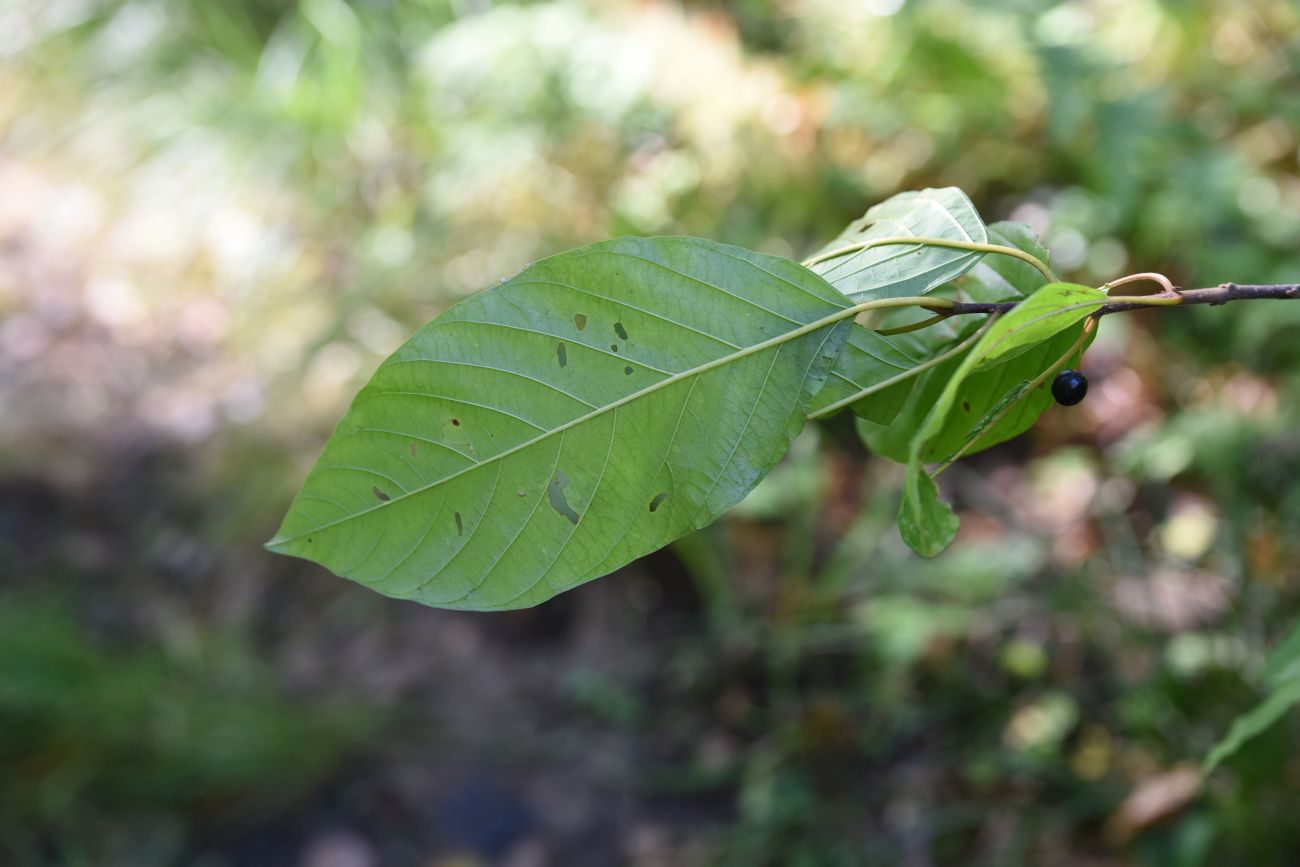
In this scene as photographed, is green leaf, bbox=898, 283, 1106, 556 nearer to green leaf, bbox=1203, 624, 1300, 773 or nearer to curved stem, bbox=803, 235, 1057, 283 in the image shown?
curved stem, bbox=803, 235, 1057, 283

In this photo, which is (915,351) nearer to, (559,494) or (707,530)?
(559,494)

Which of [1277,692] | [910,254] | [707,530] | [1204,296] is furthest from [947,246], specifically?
[707,530]

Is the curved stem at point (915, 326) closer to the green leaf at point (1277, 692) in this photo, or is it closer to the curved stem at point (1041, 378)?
the curved stem at point (1041, 378)

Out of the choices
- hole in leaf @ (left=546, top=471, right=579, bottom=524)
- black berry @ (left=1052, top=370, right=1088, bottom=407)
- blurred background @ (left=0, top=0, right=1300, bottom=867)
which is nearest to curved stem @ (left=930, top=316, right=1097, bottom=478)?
black berry @ (left=1052, top=370, right=1088, bottom=407)

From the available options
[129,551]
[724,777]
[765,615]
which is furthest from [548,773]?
[129,551]

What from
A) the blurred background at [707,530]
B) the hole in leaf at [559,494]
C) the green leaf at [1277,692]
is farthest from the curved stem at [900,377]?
the blurred background at [707,530]

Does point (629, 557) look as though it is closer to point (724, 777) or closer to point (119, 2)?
point (724, 777)
